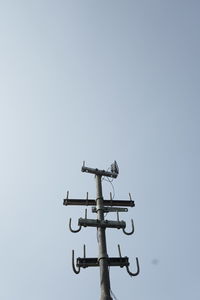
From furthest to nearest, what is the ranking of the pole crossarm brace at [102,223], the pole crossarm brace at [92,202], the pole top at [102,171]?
the pole top at [102,171] → the pole crossarm brace at [92,202] → the pole crossarm brace at [102,223]

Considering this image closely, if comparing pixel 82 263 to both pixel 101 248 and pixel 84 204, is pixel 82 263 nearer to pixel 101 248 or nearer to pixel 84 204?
pixel 101 248

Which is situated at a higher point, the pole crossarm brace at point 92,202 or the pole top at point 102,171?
the pole top at point 102,171

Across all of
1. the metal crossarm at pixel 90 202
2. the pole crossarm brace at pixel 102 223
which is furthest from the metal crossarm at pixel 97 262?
the metal crossarm at pixel 90 202

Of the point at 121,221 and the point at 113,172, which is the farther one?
the point at 113,172

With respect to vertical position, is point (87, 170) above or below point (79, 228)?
above

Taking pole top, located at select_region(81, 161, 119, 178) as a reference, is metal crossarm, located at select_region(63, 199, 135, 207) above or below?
below

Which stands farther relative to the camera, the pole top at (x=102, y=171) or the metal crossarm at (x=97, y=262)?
the pole top at (x=102, y=171)

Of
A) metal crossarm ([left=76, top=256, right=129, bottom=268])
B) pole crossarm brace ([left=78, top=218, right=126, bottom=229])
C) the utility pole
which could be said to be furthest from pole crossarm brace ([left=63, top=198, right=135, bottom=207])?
metal crossarm ([left=76, top=256, right=129, bottom=268])

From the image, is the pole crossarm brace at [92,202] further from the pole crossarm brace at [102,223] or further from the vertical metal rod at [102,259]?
the pole crossarm brace at [102,223]

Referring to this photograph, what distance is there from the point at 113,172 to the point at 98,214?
1999mm

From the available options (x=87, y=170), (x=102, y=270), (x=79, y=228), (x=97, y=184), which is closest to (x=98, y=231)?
(x=79, y=228)

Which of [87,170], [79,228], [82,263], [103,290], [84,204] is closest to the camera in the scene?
[103,290]

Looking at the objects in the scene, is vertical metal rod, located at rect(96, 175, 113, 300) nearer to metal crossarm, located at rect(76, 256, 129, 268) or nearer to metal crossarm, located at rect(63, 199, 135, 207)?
metal crossarm, located at rect(76, 256, 129, 268)

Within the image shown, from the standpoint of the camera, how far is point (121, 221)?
765 centimetres
